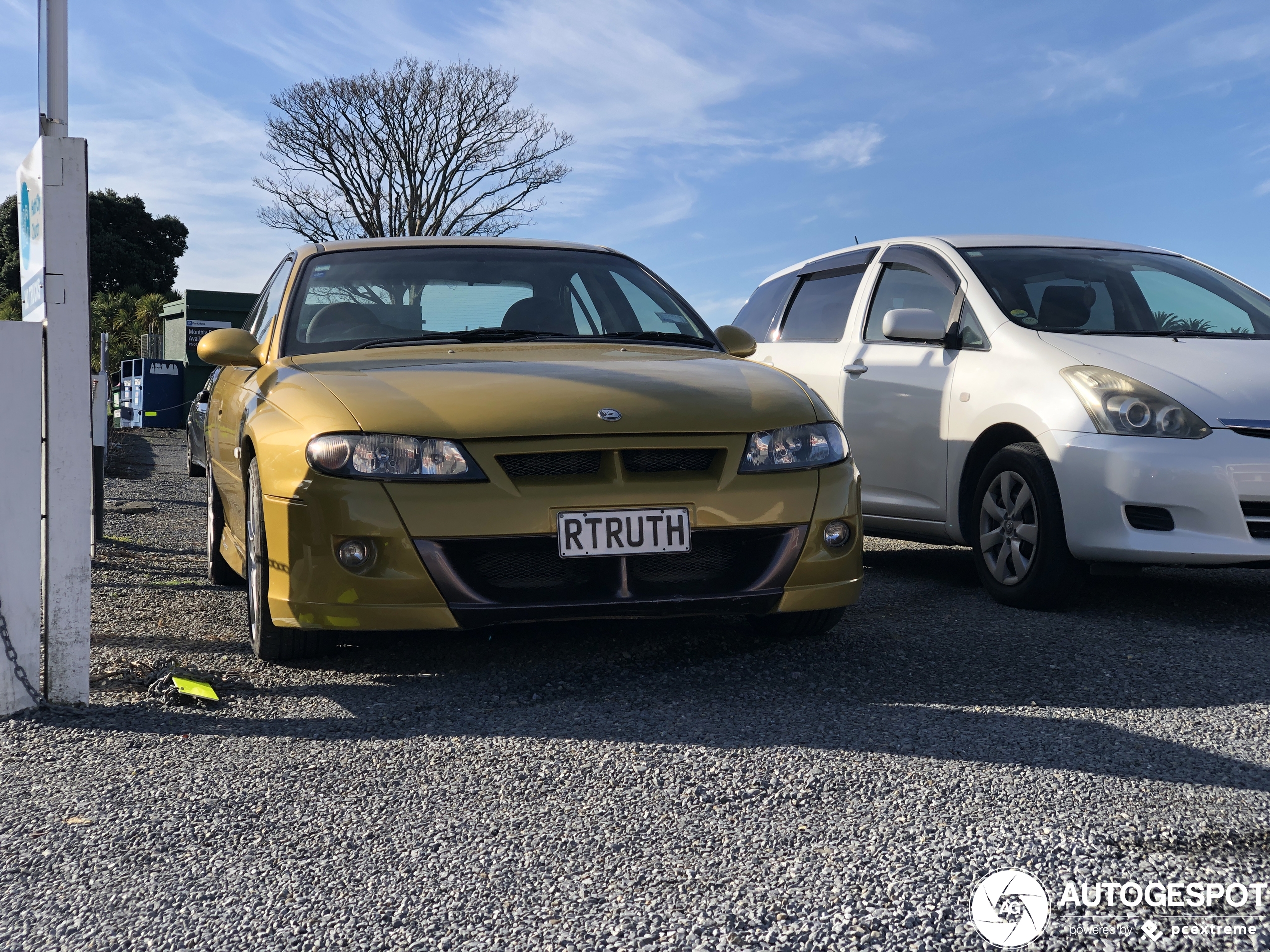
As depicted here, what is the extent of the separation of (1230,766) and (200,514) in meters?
8.07

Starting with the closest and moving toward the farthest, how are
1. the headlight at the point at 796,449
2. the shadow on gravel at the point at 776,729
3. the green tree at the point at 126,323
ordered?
1. the shadow on gravel at the point at 776,729
2. the headlight at the point at 796,449
3. the green tree at the point at 126,323

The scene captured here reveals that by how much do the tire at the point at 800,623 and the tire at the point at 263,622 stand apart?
1500 millimetres

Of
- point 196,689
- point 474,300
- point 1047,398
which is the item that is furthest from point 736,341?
point 196,689

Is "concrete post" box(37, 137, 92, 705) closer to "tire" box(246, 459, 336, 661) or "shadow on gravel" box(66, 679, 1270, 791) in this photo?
"shadow on gravel" box(66, 679, 1270, 791)

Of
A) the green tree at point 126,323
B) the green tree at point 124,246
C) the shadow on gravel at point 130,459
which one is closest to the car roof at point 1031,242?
the shadow on gravel at point 130,459

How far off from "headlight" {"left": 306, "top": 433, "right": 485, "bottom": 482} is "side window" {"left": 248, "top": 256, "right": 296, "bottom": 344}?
4.65 ft

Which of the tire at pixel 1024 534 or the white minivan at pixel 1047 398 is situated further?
the tire at pixel 1024 534

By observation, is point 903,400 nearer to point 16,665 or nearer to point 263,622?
point 263,622

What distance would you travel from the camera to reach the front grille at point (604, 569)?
3.61 m

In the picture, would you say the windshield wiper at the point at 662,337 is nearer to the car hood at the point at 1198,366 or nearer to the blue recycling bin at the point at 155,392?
the car hood at the point at 1198,366

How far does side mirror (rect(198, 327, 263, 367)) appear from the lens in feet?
14.9

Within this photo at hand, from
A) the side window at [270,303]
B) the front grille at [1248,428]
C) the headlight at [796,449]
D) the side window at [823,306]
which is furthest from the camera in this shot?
the side window at [823,306]

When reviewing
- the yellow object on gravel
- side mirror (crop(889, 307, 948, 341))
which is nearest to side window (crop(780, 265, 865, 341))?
side mirror (crop(889, 307, 948, 341))

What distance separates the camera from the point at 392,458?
3588 mm
